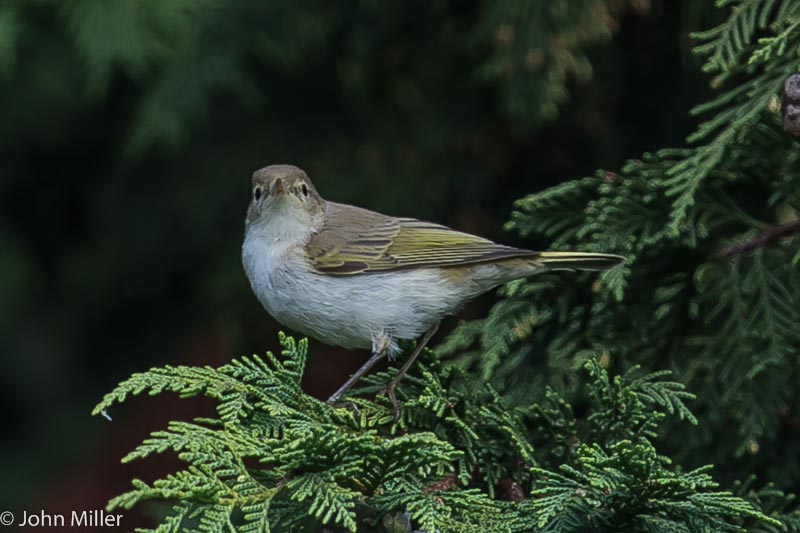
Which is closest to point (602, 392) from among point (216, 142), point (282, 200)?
point (282, 200)

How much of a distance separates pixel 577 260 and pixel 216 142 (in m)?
2.42

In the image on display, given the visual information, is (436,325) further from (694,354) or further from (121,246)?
(121,246)

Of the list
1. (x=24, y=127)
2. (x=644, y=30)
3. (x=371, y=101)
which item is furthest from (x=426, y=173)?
(x=24, y=127)

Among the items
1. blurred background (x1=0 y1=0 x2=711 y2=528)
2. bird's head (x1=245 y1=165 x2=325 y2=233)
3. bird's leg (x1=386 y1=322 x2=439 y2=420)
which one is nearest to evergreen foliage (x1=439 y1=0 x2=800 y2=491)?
bird's leg (x1=386 y1=322 x2=439 y2=420)

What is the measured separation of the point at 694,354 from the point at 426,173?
1.72m

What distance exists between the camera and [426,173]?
4.74m

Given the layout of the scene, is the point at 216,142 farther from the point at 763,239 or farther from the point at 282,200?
the point at 763,239

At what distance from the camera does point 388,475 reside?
92.4 inches

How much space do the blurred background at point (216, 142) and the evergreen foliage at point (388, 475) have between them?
193 centimetres

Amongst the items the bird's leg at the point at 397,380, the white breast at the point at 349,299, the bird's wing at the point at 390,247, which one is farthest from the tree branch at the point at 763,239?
the bird's leg at the point at 397,380

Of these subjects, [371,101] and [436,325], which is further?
[371,101]

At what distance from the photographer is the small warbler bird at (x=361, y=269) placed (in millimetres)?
3418

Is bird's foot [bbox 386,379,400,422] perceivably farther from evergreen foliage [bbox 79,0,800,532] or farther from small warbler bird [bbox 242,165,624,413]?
small warbler bird [bbox 242,165,624,413]

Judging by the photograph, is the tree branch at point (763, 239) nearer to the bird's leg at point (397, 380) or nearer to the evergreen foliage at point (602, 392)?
the evergreen foliage at point (602, 392)
